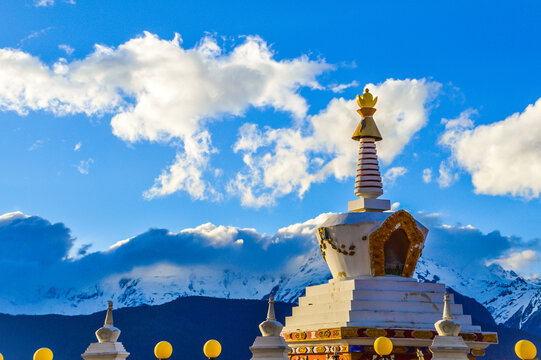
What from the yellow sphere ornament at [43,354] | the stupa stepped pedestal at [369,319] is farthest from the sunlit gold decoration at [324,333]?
the yellow sphere ornament at [43,354]

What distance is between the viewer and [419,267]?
80188mm

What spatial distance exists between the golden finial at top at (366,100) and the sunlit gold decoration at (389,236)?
12.9 feet

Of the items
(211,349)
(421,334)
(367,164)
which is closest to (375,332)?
(421,334)

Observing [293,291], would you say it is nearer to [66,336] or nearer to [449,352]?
[66,336]

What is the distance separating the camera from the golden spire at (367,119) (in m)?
26.6

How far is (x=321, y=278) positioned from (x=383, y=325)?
62.6m

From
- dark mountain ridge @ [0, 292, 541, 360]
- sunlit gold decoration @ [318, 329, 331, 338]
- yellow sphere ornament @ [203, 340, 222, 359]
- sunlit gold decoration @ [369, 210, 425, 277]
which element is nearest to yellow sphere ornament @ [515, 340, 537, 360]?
yellow sphere ornament @ [203, 340, 222, 359]

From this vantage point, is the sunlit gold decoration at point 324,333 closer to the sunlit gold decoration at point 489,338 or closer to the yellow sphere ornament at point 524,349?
the sunlit gold decoration at point 489,338

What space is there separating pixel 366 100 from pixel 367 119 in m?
0.62

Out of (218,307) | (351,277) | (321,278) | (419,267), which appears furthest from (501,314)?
(351,277)

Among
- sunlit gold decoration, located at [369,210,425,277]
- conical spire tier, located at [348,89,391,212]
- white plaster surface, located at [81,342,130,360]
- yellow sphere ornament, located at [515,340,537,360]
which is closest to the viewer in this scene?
yellow sphere ornament, located at [515,340,537,360]

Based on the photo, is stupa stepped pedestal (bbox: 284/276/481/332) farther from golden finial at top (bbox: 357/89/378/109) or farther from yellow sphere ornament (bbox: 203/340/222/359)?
yellow sphere ornament (bbox: 203/340/222/359)

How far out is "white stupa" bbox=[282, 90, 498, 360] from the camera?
2253cm

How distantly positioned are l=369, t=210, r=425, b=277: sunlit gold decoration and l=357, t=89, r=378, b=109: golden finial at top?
392cm
